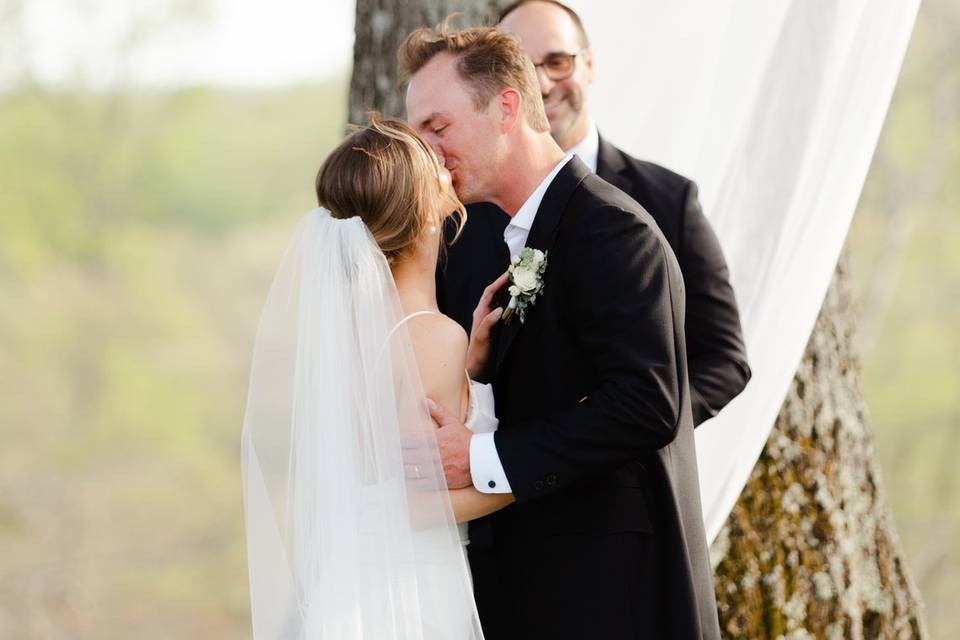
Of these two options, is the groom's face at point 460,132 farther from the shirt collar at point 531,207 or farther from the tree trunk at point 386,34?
the tree trunk at point 386,34

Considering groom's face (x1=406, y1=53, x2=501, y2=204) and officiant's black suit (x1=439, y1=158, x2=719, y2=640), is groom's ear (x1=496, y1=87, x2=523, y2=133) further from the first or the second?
officiant's black suit (x1=439, y1=158, x2=719, y2=640)

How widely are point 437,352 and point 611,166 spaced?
1.13 m

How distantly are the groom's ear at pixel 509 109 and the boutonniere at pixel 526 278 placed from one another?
1.09ft

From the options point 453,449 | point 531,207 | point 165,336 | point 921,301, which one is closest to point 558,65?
point 531,207

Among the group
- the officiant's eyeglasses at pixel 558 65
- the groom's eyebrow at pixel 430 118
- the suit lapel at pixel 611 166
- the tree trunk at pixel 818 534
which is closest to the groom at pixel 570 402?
the groom's eyebrow at pixel 430 118

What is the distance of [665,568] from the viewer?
2459 millimetres

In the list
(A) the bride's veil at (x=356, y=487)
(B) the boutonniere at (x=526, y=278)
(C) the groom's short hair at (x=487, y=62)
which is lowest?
(A) the bride's veil at (x=356, y=487)

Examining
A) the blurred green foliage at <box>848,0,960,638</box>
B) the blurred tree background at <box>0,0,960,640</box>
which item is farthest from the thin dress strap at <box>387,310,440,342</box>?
the blurred green foliage at <box>848,0,960,638</box>

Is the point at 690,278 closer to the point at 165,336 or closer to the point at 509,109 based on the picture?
the point at 509,109

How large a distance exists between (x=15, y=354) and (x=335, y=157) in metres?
18.8

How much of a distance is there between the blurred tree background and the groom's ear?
15449 millimetres

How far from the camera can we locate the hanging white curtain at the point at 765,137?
3.61 metres

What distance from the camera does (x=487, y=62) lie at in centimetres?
267

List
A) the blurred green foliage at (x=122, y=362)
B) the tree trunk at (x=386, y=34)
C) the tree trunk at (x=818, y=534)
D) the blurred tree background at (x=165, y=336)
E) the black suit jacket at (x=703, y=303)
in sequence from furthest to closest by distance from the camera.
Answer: the blurred green foliage at (x=122, y=362) < the blurred tree background at (x=165, y=336) < the tree trunk at (x=386, y=34) < the tree trunk at (x=818, y=534) < the black suit jacket at (x=703, y=303)
